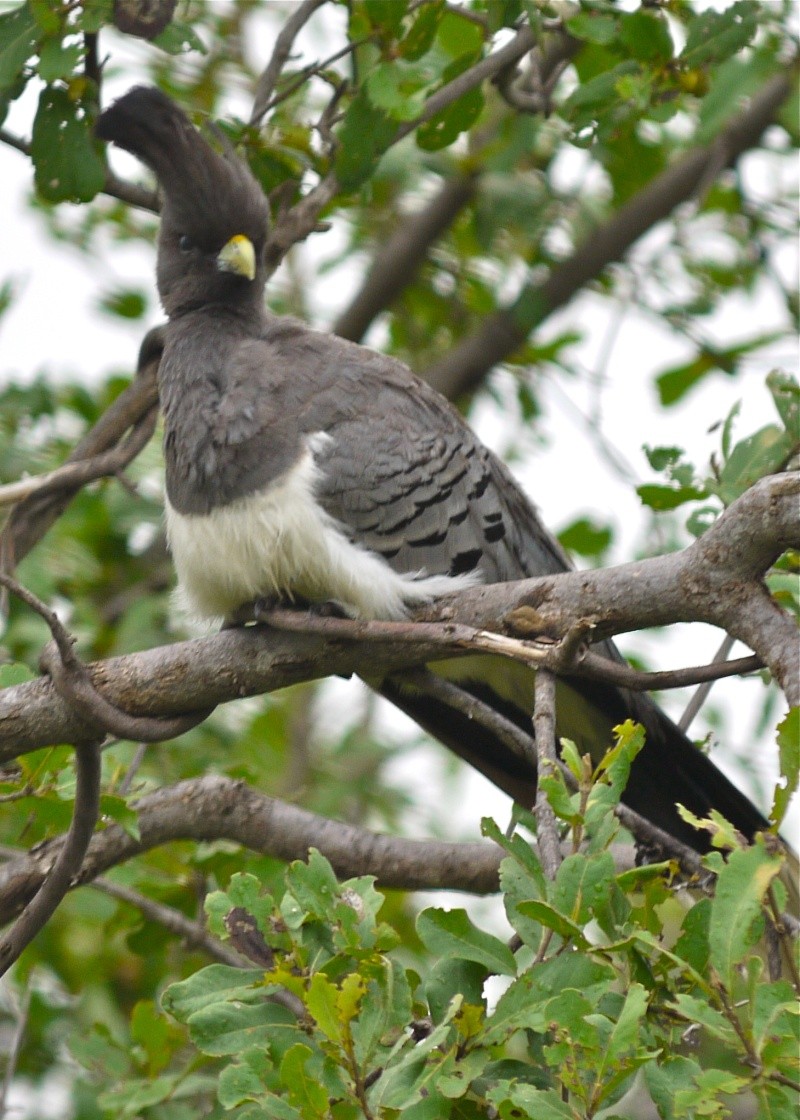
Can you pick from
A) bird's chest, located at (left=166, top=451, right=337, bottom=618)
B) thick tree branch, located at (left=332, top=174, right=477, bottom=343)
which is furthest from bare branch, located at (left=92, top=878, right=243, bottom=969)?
thick tree branch, located at (left=332, top=174, right=477, bottom=343)

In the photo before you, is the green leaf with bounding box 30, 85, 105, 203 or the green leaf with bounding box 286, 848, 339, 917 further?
the green leaf with bounding box 30, 85, 105, 203

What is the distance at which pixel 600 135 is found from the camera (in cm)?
417

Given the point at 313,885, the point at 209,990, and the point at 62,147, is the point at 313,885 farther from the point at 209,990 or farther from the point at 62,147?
the point at 62,147

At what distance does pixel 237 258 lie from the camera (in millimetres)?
4199

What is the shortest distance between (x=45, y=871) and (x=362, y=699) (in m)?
3.65

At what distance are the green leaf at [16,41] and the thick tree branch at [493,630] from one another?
1661 millimetres

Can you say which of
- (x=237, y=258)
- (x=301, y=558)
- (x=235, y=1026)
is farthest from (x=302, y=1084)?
(x=237, y=258)

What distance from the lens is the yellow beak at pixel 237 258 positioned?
4203 mm

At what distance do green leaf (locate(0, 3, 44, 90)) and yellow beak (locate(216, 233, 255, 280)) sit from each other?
80 cm

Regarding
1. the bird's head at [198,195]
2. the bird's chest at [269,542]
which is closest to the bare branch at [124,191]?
the bird's head at [198,195]

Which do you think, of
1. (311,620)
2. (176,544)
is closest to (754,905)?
(311,620)

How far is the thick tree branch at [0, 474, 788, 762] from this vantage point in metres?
2.69

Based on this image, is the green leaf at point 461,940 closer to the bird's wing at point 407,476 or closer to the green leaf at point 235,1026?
the green leaf at point 235,1026

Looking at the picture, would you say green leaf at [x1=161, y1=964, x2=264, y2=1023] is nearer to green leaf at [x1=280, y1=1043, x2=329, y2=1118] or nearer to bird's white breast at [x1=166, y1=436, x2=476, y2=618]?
green leaf at [x1=280, y1=1043, x2=329, y2=1118]
